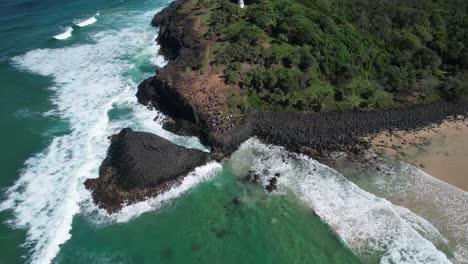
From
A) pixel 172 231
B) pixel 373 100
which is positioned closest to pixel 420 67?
pixel 373 100

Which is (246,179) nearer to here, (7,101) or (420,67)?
(420,67)

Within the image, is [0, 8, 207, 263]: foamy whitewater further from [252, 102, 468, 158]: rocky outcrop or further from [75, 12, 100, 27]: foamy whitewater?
[252, 102, 468, 158]: rocky outcrop

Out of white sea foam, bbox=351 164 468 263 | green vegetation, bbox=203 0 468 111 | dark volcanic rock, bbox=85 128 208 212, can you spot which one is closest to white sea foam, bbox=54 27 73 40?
green vegetation, bbox=203 0 468 111

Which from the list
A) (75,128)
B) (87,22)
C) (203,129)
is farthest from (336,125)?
(87,22)

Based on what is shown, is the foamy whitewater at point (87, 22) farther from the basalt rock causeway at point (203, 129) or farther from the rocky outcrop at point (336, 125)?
the rocky outcrop at point (336, 125)

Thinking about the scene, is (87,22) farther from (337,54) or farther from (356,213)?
(356,213)

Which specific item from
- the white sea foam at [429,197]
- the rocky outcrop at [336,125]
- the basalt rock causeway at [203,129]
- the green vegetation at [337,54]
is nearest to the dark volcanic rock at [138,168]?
the basalt rock causeway at [203,129]

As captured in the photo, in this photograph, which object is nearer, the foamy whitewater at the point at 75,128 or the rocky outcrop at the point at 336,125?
the foamy whitewater at the point at 75,128
